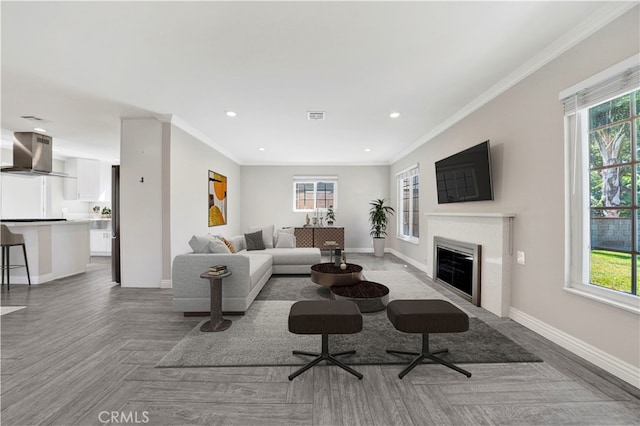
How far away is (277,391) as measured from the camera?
1821 mm

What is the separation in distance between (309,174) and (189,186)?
388 centimetres

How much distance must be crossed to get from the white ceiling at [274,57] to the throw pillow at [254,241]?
228cm

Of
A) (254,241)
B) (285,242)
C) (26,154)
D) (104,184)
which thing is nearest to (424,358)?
(285,242)

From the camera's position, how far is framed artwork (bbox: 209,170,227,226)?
19.2ft

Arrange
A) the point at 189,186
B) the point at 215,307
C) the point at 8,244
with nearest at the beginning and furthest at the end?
the point at 215,307 < the point at 8,244 < the point at 189,186

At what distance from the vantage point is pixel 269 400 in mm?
1734

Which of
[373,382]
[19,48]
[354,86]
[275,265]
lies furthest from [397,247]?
[19,48]

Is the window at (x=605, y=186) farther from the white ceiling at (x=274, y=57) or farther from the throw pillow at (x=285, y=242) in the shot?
the throw pillow at (x=285, y=242)

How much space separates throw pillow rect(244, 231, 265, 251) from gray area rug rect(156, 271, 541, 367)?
2.38 metres

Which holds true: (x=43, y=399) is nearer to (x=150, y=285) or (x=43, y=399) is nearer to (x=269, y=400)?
(x=269, y=400)

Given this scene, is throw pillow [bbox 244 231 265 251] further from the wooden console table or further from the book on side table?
the book on side table

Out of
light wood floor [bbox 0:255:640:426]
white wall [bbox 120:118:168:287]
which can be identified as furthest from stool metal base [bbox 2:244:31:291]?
light wood floor [bbox 0:255:640:426]

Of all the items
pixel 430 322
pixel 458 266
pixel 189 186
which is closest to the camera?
pixel 430 322

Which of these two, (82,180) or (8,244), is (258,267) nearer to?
(8,244)
